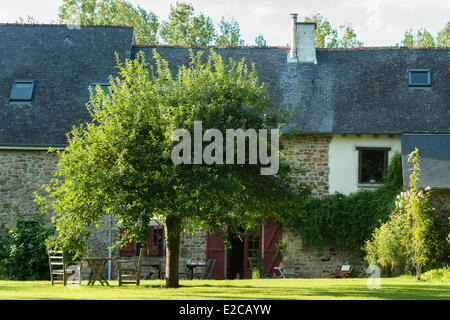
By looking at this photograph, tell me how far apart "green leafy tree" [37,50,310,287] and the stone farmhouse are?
599 cm

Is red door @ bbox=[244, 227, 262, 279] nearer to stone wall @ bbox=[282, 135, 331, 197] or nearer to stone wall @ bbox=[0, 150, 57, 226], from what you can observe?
stone wall @ bbox=[282, 135, 331, 197]

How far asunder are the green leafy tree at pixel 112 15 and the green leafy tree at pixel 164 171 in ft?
74.2

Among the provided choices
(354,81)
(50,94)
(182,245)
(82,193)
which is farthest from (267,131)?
(50,94)

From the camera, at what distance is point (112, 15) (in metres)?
36.6

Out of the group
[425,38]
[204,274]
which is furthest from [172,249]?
[425,38]

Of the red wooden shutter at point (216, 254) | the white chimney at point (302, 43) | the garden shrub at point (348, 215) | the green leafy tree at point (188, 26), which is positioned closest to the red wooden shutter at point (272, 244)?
the garden shrub at point (348, 215)

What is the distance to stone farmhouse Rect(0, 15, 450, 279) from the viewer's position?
20.3 metres

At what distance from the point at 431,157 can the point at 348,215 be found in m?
2.94

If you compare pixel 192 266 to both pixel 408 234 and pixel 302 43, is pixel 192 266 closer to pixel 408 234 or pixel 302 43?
pixel 408 234

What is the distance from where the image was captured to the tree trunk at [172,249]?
14062 mm

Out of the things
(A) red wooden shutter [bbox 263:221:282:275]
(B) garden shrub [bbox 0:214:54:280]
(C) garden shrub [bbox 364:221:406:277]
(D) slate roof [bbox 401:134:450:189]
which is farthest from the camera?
(A) red wooden shutter [bbox 263:221:282:275]

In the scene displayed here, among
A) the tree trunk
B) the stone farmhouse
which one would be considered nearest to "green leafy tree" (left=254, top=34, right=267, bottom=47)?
the stone farmhouse

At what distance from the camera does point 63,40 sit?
23609 mm

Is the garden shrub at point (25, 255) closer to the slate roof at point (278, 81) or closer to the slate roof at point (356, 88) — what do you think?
the slate roof at point (278, 81)
